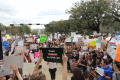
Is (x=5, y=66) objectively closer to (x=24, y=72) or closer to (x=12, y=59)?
(x=12, y=59)

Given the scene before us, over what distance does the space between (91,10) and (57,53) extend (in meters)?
28.7

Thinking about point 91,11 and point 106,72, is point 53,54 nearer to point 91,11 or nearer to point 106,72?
point 106,72

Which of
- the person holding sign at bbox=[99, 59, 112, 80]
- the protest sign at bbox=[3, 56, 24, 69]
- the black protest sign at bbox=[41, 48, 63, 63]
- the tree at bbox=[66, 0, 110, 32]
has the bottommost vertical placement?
the person holding sign at bbox=[99, 59, 112, 80]

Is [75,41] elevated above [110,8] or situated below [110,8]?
below

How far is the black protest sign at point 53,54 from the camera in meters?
2.97

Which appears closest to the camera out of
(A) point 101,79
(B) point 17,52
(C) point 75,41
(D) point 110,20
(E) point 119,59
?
(E) point 119,59

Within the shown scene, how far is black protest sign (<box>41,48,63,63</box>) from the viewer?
9.73 ft

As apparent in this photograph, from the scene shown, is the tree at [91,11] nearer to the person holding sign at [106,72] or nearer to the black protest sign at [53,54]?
the person holding sign at [106,72]

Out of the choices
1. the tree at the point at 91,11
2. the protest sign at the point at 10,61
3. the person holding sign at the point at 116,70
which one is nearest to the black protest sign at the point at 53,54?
the protest sign at the point at 10,61

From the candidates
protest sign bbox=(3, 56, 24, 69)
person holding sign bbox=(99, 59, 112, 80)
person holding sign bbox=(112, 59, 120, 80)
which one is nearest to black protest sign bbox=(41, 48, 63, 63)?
protest sign bbox=(3, 56, 24, 69)

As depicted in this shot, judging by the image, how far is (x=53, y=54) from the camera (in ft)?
9.87

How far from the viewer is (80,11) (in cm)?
3070

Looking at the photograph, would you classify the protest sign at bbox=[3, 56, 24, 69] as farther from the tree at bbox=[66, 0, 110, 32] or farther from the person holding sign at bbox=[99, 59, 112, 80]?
the tree at bbox=[66, 0, 110, 32]

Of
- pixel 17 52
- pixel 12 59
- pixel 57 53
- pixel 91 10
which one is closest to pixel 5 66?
pixel 12 59
